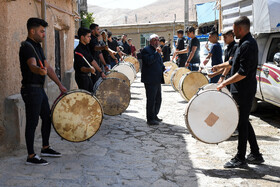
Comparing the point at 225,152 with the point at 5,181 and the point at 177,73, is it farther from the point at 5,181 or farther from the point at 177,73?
the point at 177,73

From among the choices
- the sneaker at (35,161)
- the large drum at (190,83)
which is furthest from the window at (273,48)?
the sneaker at (35,161)

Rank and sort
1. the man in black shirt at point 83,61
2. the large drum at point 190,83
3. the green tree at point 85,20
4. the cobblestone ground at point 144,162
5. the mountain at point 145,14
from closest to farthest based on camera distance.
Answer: the cobblestone ground at point 144,162 → the man in black shirt at point 83,61 → the large drum at point 190,83 → the green tree at point 85,20 → the mountain at point 145,14

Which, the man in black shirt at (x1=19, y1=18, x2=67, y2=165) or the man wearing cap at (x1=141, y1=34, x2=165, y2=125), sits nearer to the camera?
the man in black shirt at (x1=19, y1=18, x2=67, y2=165)

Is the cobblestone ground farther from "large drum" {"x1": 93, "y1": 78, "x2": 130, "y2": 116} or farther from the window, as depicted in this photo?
the window

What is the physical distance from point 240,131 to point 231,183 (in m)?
0.86

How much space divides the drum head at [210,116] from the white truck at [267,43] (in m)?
2.59

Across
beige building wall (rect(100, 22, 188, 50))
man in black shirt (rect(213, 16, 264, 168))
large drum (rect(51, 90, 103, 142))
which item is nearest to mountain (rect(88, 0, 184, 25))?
beige building wall (rect(100, 22, 188, 50))

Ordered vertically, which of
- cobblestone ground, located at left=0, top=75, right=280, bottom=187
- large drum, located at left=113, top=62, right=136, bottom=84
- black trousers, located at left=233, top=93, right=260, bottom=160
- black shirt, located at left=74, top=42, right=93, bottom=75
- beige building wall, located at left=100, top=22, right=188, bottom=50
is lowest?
cobblestone ground, located at left=0, top=75, right=280, bottom=187

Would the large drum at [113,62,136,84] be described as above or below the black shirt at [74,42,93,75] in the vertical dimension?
below

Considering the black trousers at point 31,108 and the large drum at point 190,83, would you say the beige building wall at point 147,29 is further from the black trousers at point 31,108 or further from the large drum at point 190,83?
the black trousers at point 31,108

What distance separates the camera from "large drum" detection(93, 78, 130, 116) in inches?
284

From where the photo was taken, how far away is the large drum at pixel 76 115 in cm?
520

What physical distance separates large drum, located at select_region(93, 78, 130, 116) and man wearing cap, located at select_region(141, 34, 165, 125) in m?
0.56

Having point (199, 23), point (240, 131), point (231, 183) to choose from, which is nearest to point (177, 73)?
point (240, 131)
